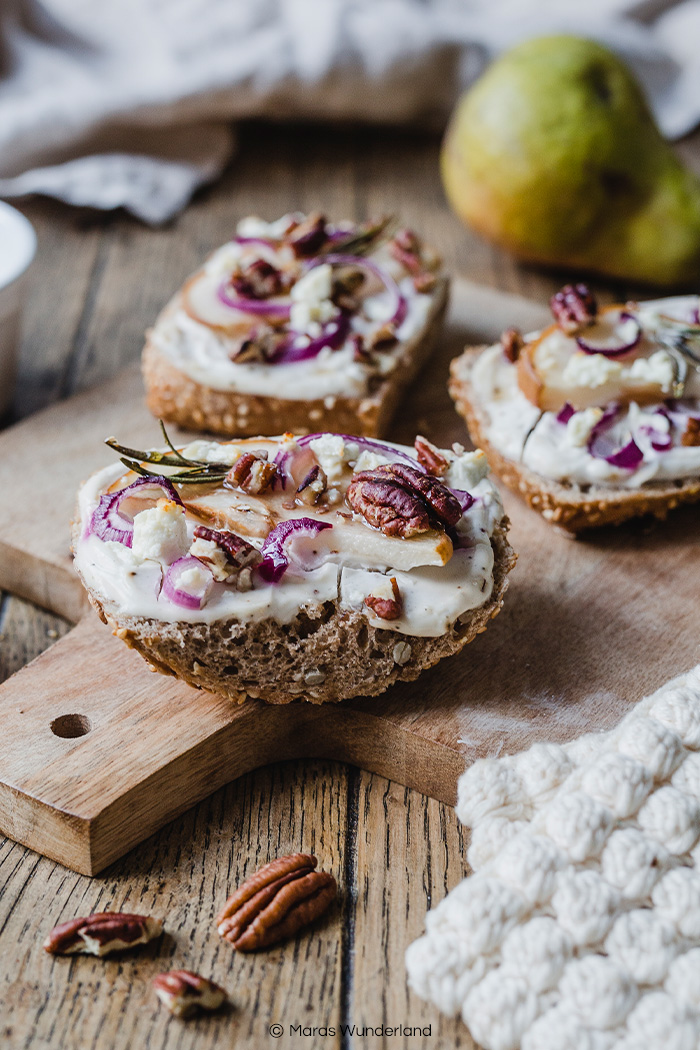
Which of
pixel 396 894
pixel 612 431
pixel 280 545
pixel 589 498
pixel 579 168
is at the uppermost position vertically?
Answer: pixel 280 545

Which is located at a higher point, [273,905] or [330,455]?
[330,455]

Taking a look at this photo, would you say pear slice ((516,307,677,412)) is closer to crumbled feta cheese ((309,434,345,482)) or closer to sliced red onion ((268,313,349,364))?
sliced red onion ((268,313,349,364))

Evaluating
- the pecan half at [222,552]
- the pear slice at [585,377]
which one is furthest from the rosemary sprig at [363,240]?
the pecan half at [222,552]

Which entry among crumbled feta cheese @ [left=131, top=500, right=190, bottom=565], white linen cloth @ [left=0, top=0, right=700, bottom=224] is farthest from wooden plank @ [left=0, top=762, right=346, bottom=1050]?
white linen cloth @ [left=0, top=0, right=700, bottom=224]

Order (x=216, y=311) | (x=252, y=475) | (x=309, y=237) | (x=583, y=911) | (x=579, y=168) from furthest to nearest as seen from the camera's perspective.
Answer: (x=579, y=168)
(x=309, y=237)
(x=216, y=311)
(x=252, y=475)
(x=583, y=911)

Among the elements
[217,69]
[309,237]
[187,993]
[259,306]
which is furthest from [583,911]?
[217,69]

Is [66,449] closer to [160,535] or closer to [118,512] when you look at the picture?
[118,512]

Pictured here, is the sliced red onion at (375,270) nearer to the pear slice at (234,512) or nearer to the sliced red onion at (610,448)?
the sliced red onion at (610,448)

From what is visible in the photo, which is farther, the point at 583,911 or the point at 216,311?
the point at 216,311

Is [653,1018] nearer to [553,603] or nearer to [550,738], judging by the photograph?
[550,738]
